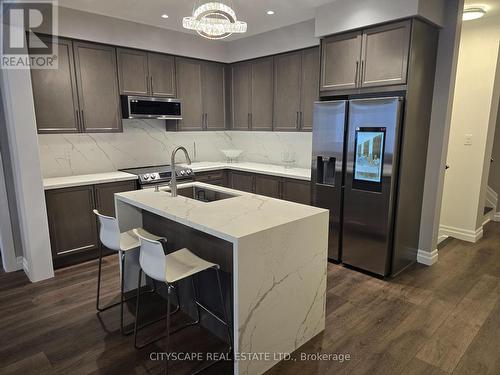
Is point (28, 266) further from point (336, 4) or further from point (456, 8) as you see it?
point (456, 8)

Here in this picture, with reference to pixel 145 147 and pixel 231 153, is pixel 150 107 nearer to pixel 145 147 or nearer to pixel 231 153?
pixel 145 147

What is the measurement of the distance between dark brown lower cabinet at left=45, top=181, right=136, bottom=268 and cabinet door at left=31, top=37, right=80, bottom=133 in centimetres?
76

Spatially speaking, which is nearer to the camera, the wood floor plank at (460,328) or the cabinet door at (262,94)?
the wood floor plank at (460,328)

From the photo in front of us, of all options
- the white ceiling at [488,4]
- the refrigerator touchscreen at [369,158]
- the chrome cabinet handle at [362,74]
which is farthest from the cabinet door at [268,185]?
the white ceiling at [488,4]

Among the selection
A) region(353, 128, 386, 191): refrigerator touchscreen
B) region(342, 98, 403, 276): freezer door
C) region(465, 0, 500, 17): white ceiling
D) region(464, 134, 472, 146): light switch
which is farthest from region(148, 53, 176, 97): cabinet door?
region(464, 134, 472, 146): light switch

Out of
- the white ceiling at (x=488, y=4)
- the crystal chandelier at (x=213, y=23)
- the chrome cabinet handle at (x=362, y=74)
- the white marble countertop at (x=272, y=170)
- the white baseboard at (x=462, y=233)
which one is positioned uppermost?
the white ceiling at (x=488, y=4)

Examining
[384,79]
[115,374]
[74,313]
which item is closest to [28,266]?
[74,313]

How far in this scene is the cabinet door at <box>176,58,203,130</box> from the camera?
4676 millimetres

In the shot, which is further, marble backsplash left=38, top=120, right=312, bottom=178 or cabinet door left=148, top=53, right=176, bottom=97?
cabinet door left=148, top=53, right=176, bottom=97

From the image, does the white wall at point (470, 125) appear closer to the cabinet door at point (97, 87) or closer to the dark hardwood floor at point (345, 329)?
the dark hardwood floor at point (345, 329)

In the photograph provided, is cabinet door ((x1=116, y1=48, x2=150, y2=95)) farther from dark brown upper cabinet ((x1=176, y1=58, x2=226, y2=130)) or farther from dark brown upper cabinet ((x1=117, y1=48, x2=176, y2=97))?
dark brown upper cabinet ((x1=176, y1=58, x2=226, y2=130))

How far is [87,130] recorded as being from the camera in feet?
12.8

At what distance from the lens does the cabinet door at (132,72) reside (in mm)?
4078

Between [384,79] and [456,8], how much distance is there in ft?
3.29
